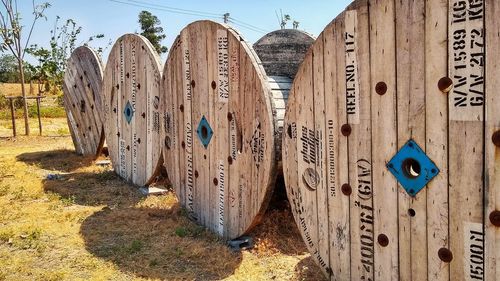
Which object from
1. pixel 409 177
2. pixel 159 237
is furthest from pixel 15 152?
pixel 409 177

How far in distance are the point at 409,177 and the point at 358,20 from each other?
0.98 meters

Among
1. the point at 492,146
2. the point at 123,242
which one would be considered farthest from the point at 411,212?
the point at 123,242

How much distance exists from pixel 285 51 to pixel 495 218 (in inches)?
135

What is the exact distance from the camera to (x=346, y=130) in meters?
2.99

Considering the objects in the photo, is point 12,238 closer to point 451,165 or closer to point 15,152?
point 451,165

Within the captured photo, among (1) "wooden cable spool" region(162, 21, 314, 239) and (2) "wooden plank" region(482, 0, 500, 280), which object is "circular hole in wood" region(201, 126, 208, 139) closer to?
(1) "wooden cable spool" region(162, 21, 314, 239)

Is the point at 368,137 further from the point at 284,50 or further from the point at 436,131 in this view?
the point at 284,50

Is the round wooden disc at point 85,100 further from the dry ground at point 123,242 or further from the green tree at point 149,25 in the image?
the green tree at point 149,25

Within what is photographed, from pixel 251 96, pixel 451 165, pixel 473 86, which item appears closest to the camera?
pixel 473 86

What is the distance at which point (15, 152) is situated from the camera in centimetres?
1044

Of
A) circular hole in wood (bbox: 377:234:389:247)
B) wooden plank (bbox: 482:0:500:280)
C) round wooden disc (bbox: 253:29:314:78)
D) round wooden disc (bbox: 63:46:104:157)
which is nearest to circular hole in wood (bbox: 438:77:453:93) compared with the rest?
wooden plank (bbox: 482:0:500:280)

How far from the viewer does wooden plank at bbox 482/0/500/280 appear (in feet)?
7.11

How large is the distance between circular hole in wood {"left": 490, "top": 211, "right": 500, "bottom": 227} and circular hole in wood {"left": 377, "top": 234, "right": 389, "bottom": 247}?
67cm

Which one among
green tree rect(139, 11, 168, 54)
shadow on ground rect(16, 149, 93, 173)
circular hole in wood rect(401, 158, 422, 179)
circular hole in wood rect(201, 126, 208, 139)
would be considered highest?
green tree rect(139, 11, 168, 54)
